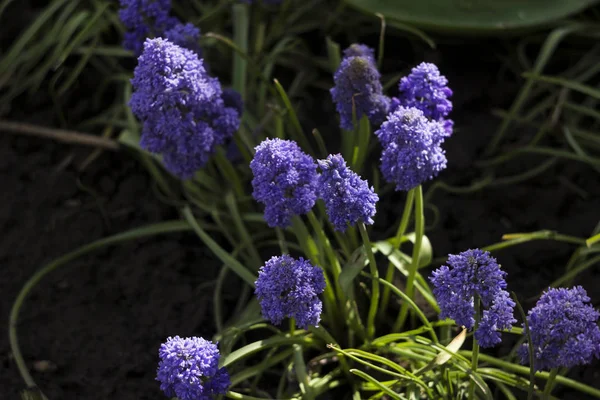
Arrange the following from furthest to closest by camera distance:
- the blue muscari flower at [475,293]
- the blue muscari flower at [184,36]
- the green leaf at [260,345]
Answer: the blue muscari flower at [184,36]
the green leaf at [260,345]
the blue muscari flower at [475,293]

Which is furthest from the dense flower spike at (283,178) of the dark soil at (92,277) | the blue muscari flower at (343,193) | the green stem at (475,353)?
the dark soil at (92,277)

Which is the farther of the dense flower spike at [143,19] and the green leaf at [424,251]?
the dense flower spike at [143,19]

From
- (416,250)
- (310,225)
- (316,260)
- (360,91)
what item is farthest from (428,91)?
(310,225)

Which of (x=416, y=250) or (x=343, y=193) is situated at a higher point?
(x=343, y=193)

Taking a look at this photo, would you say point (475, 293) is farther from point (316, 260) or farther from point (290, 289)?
point (316, 260)

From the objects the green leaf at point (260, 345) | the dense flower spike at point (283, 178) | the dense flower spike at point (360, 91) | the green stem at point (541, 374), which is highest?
the dense flower spike at point (360, 91)

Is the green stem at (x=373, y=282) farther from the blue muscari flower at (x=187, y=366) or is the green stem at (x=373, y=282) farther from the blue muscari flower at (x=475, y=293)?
the blue muscari flower at (x=187, y=366)

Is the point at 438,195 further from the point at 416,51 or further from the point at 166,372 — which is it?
the point at 166,372
